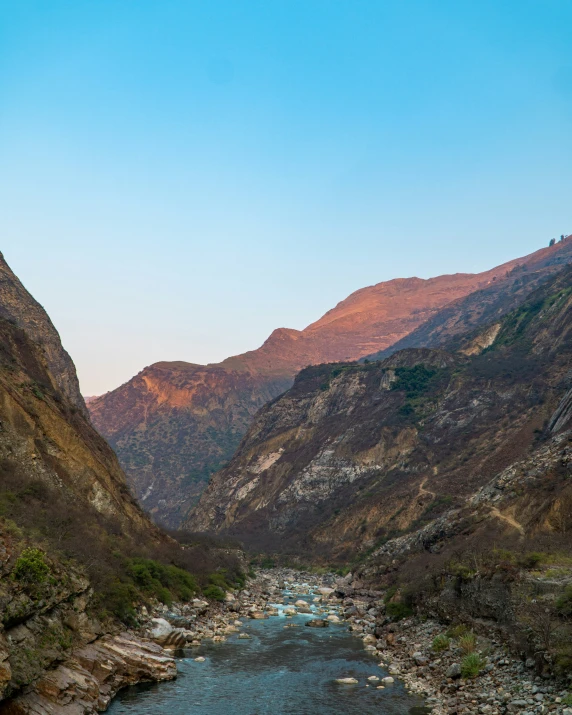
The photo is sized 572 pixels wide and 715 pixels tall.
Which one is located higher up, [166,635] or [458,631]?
[166,635]

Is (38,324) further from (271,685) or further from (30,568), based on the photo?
(271,685)

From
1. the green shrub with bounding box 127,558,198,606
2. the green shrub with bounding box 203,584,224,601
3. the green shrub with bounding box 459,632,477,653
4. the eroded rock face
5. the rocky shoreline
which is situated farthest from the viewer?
the green shrub with bounding box 203,584,224,601

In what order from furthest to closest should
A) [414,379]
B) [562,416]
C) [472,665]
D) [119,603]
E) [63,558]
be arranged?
[414,379], [562,416], [119,603], [63,558], [472,665]

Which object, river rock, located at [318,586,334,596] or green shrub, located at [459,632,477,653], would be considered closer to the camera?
green shrub, located at [459,632,477,653]

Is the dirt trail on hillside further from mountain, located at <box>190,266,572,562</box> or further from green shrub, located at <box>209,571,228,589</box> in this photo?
green shrub, located at <box>209,571,228,589</box>

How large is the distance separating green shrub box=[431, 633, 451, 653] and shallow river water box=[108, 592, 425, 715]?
119 inches

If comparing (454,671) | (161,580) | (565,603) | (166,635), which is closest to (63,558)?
(166,635)

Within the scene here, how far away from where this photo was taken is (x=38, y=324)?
9375 centimetres

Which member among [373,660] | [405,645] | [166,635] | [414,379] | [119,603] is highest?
[414,379]

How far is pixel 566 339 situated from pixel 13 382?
84.5 meters

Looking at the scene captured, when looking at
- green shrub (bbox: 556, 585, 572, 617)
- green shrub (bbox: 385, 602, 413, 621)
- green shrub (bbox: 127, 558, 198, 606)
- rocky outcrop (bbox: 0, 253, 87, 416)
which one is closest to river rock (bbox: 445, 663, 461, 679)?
green shrub (bbox: 556, 585, 572, 617)

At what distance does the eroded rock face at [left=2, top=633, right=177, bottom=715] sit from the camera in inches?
684

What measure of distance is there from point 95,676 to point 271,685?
7.32m

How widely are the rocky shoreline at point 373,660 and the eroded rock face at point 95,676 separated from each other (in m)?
0.04
